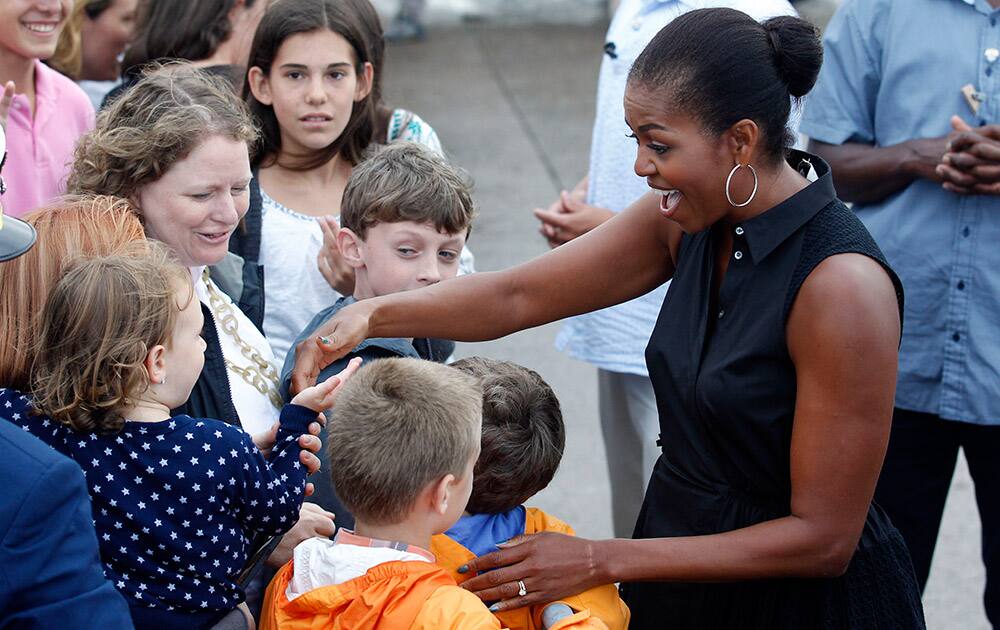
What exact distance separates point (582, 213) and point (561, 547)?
4.97ft

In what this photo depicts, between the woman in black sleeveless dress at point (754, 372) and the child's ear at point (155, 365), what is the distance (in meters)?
0.66

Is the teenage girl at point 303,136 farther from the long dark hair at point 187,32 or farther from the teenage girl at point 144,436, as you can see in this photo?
the teenage girl at point 144,436

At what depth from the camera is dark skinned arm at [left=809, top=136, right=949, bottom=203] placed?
123 inches

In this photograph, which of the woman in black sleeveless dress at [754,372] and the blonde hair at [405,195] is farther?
the blonde hair at [405,195]

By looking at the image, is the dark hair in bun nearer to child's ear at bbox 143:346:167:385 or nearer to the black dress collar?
the black dress collar

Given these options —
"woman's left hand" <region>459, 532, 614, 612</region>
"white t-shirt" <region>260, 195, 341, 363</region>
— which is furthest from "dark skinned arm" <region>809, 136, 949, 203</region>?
"woman's left hand" <region>459, 532, 614, 612</region>

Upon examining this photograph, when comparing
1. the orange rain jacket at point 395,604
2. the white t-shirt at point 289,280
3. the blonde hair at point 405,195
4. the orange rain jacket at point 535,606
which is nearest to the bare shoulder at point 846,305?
the orange rain jacket at point 535,606

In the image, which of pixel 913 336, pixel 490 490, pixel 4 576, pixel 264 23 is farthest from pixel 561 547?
pixel 264 23

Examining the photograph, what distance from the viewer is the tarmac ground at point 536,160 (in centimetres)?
470

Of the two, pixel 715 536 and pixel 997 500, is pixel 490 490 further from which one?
pixel 997 500

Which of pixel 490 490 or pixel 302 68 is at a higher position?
pixel 302 68

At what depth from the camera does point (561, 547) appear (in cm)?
215

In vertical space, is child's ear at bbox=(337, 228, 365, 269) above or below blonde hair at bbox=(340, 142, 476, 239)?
below

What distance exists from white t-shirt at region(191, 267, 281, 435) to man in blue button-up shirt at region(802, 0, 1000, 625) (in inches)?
67.0
